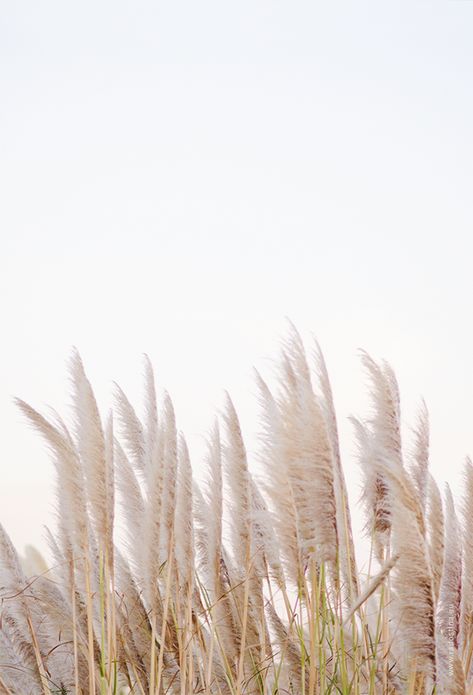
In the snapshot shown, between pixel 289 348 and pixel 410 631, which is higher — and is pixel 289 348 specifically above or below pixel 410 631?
above

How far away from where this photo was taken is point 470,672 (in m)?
2.66

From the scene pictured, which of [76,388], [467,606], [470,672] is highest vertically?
[76,388]

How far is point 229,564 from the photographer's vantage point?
2.76 meters

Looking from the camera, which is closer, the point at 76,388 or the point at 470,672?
the point at 76,388

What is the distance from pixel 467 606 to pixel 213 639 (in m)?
0.74

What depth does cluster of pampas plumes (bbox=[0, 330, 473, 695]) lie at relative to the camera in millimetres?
2277

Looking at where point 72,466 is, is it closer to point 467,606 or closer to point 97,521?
point 97,521

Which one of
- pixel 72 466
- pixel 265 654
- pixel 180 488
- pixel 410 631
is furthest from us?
pixel 265 654

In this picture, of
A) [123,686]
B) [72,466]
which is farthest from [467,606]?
Result: [72,466]

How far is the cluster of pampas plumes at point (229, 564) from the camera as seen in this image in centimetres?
228

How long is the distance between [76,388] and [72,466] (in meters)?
0.19

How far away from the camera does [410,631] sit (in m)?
1.95

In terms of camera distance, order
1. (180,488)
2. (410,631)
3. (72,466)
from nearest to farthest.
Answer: (410,631)
(72,466)
(180,488)

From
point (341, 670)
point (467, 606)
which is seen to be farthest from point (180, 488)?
point (467, 606)
